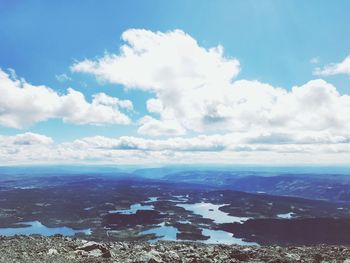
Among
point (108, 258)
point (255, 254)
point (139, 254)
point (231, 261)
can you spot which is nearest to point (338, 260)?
point (255, 254)

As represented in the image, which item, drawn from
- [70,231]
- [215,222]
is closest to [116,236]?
[70,231]

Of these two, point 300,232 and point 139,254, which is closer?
point 139,254

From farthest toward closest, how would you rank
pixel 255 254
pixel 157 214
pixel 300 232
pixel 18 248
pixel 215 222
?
1. pixel 157 214
2. pixel 215 222
3. pixel 300 232
4. pixel 255 254
5. pixel 18 248

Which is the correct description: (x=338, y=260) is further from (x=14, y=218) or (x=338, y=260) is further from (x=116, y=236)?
(x=14, y=218)

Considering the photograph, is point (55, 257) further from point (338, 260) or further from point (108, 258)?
point (338, 260)

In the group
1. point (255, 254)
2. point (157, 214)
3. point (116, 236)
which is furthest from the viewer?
point (157, 214)

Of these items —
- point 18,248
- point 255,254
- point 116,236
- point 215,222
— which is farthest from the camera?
point 215,222

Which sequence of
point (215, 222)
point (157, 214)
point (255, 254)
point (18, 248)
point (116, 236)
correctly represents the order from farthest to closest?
point (157, 214)
point (215, 222)
point (116, 236)
point (255, 254)
point (18, 248)

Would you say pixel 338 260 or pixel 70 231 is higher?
pixel 338 260

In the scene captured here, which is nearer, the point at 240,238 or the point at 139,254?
the point at 139,254
